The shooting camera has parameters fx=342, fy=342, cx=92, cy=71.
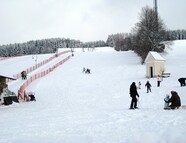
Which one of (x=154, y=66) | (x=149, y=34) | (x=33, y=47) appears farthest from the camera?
(x=33, y=47)

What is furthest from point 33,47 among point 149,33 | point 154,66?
point 154,66

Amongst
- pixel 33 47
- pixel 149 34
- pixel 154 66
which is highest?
pixel 33 47

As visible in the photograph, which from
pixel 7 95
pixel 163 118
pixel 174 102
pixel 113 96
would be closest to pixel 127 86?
pixel 113 96

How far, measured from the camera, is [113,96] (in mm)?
28453

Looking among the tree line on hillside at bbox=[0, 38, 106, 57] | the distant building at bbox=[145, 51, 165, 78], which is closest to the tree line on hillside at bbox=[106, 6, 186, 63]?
the distant building at bbox=[145, 51, 165, 78]

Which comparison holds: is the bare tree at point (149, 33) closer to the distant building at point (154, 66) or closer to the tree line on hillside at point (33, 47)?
the distant building at point (154, 66)

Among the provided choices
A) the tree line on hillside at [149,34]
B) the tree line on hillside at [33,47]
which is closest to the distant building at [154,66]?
the tree line on hillside at [149,34]

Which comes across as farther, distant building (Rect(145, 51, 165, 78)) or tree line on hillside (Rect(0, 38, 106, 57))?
tree line on hillside (Rect(0, 38, 106, 57))

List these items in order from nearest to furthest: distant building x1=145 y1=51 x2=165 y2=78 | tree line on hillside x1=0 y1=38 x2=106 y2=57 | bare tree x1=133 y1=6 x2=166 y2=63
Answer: distant building x1=145 y1=51 x2=165 y2=78 → bare tree x1=133 y1=6 x2=166 y2=63 → tree line on hillside x1=0 y1=38 x2=106 y2=57

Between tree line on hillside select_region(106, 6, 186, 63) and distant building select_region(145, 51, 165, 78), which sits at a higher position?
tree line on hillside select_region(106, 6, 186, 63)

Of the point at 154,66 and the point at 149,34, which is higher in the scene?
the point at 149,34

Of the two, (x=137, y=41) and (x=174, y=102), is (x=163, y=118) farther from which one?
(x=137, y=41)

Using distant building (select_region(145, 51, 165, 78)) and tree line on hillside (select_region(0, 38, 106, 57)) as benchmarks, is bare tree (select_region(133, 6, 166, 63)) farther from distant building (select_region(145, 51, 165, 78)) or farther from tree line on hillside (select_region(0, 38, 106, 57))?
tree line on hillside (select_region(0, 38, 106, 57))

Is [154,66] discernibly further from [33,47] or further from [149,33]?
[33,47]
